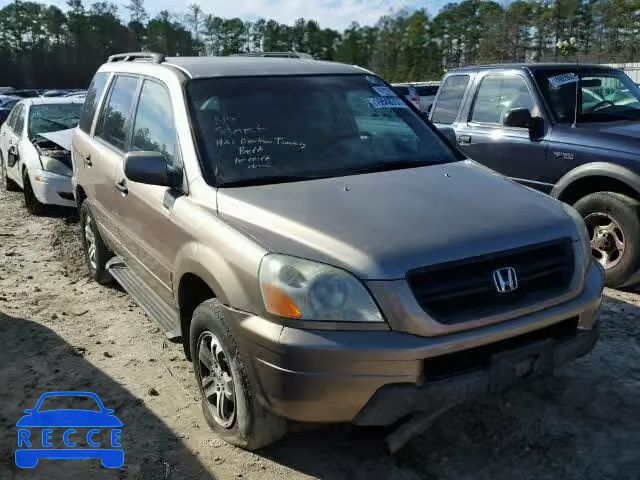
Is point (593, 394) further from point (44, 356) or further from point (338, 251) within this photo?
point (44, 356)

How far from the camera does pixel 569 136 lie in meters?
5.57

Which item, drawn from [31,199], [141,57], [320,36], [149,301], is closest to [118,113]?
[141,57]

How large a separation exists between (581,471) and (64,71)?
93461 mm

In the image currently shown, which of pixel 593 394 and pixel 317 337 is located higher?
pixel 317 337

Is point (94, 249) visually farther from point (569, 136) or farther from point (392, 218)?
point (569, 136)

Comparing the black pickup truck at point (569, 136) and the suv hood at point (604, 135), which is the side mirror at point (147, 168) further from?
the suv hood at point (604, 135)

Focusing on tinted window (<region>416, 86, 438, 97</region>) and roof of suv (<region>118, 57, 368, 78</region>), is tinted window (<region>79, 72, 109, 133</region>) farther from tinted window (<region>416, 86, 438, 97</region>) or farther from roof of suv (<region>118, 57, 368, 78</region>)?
tinted window (<region>416, 86, 438, 97</region>)

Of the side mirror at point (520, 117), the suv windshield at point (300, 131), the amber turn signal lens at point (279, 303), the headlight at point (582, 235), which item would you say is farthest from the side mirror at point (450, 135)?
the amber turn signal lens at point (279, 303)

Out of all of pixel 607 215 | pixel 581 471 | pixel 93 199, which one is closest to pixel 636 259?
pixel 607 215

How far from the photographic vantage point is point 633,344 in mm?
4277

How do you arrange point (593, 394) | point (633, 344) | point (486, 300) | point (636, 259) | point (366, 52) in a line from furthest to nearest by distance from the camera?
point (366, 52), point (636, 259), point (633, 344), point (593, 394), point (486, 300)

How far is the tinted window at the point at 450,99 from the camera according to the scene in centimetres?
682

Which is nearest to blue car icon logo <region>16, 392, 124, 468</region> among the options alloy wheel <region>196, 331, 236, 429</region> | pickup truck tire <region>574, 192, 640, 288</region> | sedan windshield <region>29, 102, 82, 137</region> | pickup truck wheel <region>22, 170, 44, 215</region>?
alloy wheel <region>196, 331, 236, 429</region>

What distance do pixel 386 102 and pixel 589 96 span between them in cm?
272
